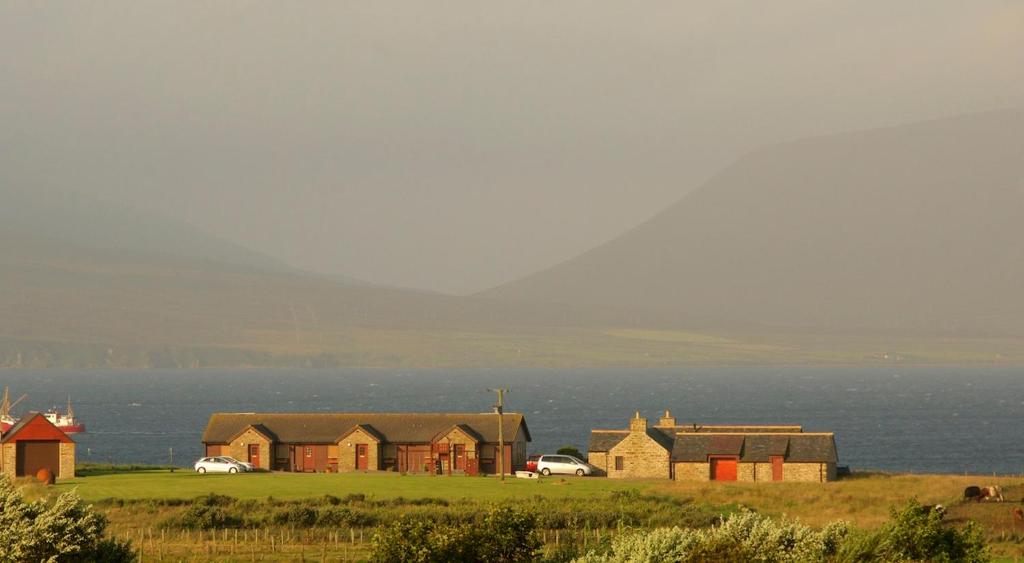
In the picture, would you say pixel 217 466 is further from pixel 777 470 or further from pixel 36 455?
pixel 777 470

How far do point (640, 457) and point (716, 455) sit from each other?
14.7 feet

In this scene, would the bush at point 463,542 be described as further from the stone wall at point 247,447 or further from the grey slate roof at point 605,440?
the stone wall at point 247,447

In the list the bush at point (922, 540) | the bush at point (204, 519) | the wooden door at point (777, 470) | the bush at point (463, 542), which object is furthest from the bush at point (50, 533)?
the wooden door at point (777, 470)

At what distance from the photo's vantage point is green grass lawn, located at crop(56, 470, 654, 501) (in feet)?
253

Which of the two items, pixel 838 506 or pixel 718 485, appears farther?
pixel 718 485

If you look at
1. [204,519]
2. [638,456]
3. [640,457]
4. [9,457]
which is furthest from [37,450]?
[640,457]

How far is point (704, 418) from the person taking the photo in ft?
635

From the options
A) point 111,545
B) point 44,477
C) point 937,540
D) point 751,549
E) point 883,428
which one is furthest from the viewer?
point 883,428

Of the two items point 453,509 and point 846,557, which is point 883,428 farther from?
point 846,557

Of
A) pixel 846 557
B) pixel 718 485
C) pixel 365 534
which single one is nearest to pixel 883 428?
pixel 718 485

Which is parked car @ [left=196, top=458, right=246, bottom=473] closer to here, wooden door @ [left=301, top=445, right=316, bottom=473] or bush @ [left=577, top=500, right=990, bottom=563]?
wooden door @ [left=301, top=445, right=316, bottom=473]

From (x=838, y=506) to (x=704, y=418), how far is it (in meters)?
118

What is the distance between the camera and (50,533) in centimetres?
4275

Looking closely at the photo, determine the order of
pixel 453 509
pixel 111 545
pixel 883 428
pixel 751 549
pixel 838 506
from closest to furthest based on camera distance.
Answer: pixel 751 549, pixel 111 545, pixel 453 509, pixel 838 506, pixel 883 428
